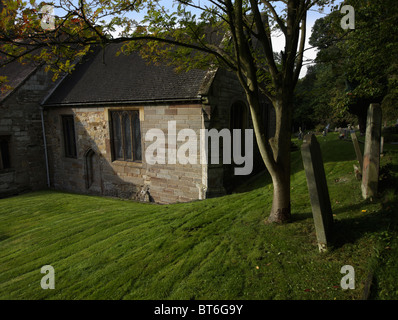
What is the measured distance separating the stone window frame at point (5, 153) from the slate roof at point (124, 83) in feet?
10.2

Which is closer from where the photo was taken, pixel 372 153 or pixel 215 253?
pixel 215 253

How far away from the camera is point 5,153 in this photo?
15.9m

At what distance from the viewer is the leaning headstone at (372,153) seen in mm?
5973

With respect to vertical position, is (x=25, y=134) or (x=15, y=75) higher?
(x=15, y=75)

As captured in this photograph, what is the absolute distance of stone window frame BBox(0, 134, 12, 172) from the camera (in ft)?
51.3

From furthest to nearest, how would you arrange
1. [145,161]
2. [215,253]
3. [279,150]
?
[145,161] < [279,150] < [215,253]

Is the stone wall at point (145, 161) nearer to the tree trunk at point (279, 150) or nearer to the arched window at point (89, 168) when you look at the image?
the arched window at point (89, 168)

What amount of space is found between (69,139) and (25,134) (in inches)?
102

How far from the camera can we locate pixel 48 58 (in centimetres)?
529

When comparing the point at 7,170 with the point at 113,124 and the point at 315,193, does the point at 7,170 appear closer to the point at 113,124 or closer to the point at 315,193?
the point at 113,124

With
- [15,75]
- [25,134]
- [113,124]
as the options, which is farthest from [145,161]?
[15,75]

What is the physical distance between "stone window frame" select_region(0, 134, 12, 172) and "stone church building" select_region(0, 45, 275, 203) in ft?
0.17

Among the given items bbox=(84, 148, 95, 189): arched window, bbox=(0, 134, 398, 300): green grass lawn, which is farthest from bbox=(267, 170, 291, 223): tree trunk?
bbox=(84, 148, 95, 189): arched window

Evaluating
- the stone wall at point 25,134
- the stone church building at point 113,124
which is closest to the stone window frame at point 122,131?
the stone church building at point 113,124
